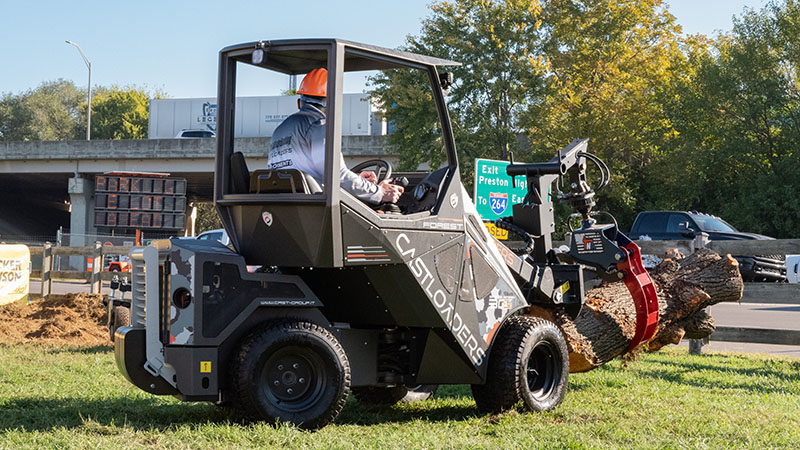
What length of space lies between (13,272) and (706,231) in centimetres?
1694

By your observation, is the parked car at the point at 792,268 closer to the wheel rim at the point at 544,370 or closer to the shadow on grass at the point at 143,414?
the wheel rim at the point at 544,370

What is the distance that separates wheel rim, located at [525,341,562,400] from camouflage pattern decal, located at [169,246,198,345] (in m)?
2.88

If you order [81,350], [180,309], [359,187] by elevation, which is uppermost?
[359,187]

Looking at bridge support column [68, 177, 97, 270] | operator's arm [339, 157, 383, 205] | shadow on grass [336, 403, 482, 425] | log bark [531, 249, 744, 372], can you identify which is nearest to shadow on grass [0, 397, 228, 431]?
shadow on grass [336, 403, 482, 425]

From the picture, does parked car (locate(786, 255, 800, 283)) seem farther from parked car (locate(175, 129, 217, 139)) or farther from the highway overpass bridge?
parked car (locate(175, 129, 217, 139))

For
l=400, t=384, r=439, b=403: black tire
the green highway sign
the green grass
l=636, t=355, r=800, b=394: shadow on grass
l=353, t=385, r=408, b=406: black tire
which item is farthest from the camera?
the green highway sign

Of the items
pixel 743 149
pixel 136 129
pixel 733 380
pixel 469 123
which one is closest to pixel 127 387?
pixel 733 380

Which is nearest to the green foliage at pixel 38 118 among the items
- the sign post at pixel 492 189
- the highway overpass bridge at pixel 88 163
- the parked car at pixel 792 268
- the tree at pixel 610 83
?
the highway overpass bridge at pixel 88 163

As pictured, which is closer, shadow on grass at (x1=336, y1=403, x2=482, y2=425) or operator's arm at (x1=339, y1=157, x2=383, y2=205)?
operator's arm at (x1=339, y1=157, x2=383, y2=205)

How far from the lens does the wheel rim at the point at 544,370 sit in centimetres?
718

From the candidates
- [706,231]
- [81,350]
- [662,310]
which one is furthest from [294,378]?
[706,231]

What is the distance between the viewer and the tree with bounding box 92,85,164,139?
8806cm

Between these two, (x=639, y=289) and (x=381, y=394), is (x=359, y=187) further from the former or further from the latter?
(x=639, y=289)

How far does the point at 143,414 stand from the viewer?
6637 millimetres
